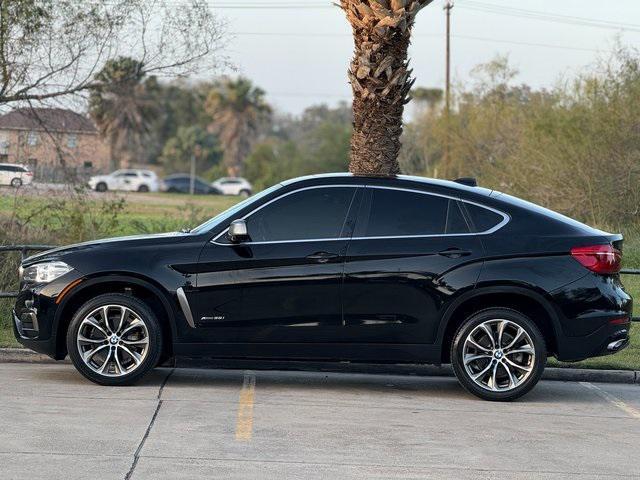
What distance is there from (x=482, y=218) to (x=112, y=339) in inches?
124

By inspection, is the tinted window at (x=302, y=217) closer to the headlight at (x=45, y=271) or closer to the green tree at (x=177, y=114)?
the headlight at (x=45, y=271)

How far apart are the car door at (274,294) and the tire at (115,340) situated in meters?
0.43

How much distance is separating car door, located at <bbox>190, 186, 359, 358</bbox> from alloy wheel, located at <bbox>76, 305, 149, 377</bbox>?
53 cm

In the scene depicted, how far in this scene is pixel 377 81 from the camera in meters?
14.4

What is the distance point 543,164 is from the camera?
97.8 feet

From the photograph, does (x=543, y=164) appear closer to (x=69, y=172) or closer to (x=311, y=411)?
(x=69, y=172)

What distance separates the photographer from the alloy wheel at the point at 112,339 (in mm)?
9188

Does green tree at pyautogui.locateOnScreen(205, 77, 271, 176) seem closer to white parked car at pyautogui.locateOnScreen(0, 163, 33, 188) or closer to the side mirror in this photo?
white parked car at pyautogui.locateOnScreen(0, 163, 33, 188)

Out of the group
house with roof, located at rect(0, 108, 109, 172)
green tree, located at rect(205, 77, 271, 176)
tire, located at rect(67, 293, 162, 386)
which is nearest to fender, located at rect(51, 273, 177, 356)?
tire, located at rect(67, 293, 162, 386)

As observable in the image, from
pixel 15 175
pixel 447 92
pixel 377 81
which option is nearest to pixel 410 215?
pixel 377 81

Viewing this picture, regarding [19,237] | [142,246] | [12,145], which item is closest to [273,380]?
[142,246]

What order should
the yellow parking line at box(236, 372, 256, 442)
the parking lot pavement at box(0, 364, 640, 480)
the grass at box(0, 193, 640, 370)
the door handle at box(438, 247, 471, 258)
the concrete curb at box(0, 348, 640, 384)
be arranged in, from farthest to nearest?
the grass at box(0, 193, 640, 370) → the concrete curb at box(0, 348, 640, 384) → the door handle at box(438, 247, 471, 258) → the yellow parking line at box(236, 372, 256, 442) → the parking lot pavement at box(0, 364, 640, 480)

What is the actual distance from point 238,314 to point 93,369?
4.16 ft

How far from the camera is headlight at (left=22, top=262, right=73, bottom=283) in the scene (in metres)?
9.28
